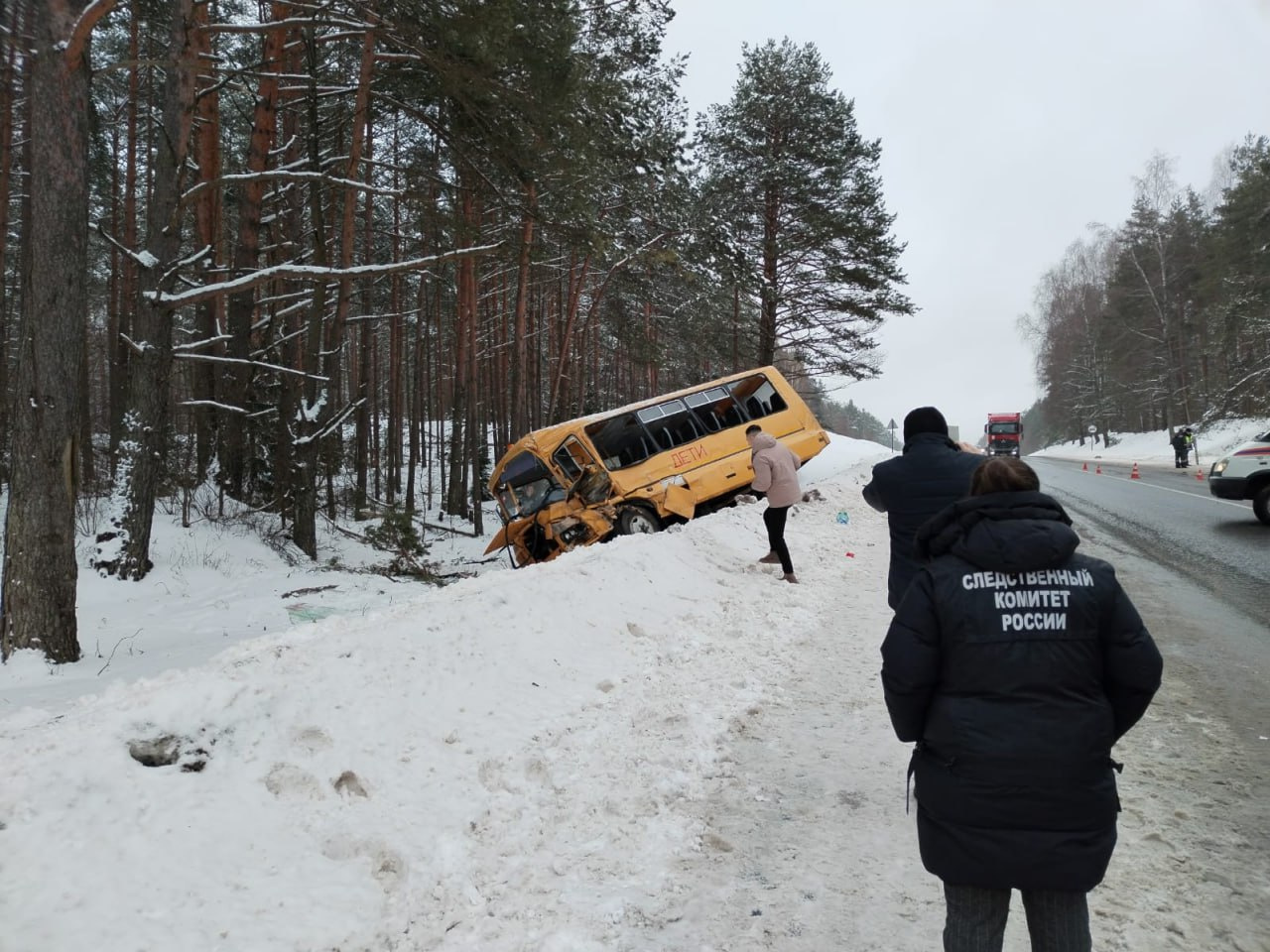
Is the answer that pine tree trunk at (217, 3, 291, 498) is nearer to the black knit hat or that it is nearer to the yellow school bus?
the yellow school bus

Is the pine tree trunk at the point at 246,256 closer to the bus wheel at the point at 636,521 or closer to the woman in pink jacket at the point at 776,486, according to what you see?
the bus wheel at the point at 636,521

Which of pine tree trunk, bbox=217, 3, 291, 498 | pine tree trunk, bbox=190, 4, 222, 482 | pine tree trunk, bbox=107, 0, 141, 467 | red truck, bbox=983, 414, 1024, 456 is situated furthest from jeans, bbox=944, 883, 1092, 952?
red truck, bbox=983, 414, 1024, 456

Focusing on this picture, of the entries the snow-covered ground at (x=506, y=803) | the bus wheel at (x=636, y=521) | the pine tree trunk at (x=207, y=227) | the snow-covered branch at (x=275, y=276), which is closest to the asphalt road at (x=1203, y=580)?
the snow-covered ground at (x=506, y=803)

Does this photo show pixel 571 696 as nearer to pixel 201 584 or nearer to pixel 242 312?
pixel 201 584

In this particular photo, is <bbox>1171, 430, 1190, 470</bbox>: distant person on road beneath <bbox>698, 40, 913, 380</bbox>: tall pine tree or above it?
beneath

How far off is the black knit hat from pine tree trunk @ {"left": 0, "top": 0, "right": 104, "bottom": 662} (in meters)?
6.46

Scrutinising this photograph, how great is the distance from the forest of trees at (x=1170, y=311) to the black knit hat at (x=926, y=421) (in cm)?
3010

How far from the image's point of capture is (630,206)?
1491cm

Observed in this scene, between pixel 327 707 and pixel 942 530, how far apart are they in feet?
10.1

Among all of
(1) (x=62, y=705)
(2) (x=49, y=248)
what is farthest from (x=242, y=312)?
(1) (x=62, y=705)

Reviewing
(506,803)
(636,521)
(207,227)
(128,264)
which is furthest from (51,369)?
(128,264)

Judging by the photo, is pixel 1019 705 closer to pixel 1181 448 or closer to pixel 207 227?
pixel 207 227

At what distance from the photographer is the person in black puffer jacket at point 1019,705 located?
182cm

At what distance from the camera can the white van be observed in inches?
465
